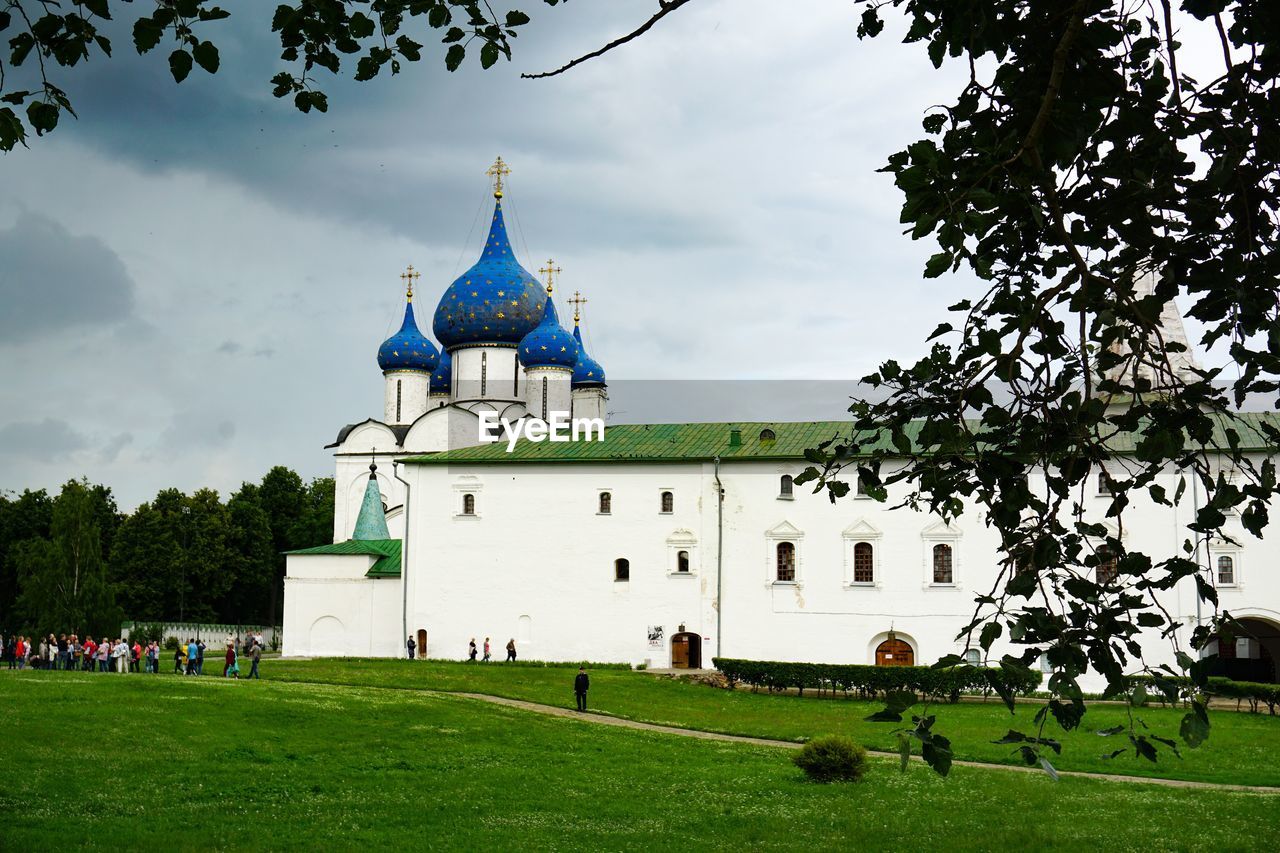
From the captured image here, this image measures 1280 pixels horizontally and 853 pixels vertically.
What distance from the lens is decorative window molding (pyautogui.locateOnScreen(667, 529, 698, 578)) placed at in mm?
36438

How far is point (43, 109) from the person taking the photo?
→ 4395 mm

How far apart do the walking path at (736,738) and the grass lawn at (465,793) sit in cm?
83

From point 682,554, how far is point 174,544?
27.4 meters

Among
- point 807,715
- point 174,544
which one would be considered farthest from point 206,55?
point 174,544

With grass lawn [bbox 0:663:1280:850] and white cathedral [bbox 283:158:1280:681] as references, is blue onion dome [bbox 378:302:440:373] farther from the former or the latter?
grass lawn [bbox 0:663:1280:850]

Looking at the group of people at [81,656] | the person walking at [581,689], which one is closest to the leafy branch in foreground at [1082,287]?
the person walking at [581,689]

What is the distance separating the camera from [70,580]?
37844 mm

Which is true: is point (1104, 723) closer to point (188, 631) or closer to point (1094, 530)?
point (1094, 530)

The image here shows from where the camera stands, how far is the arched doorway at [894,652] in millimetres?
35000

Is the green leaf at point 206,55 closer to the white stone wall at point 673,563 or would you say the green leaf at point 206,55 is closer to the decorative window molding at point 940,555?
the white stone wall at point 673,563

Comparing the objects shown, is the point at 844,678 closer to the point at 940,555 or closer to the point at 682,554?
the point at 940,555

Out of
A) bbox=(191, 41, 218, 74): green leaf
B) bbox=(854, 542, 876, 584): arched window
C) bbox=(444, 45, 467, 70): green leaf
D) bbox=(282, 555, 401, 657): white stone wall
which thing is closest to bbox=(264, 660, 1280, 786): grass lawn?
bbox=(282, 555, 401, 657): white stone wall

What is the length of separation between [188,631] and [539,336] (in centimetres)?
1890

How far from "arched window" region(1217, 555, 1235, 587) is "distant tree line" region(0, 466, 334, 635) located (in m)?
32.8
